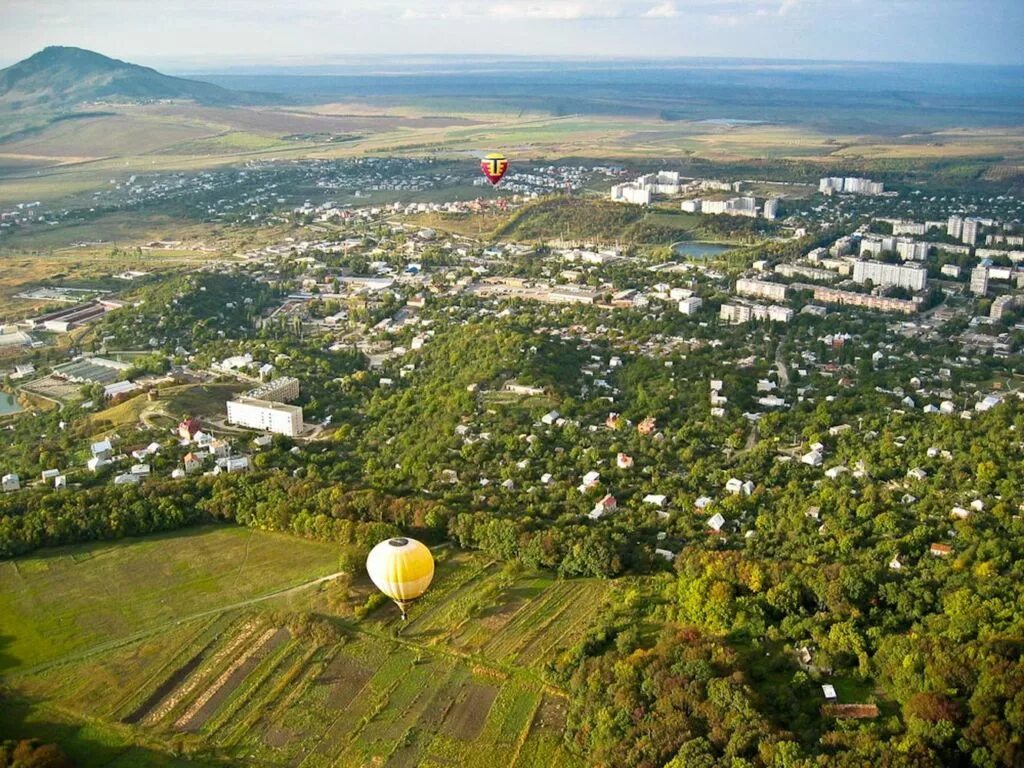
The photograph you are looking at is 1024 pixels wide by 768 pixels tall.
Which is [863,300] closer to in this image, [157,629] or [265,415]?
[265,415]

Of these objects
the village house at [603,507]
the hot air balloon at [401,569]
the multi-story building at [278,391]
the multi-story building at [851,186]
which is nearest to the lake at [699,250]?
the multi-story building at [851,186]

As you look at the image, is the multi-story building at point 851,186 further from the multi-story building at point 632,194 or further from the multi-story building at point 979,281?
the multi-story building at point 979,281

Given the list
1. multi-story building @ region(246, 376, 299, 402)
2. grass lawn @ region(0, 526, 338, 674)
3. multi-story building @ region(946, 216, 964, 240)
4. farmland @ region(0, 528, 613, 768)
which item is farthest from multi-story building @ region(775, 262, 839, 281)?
grass lawn @ region(0, 526, 338, 674)

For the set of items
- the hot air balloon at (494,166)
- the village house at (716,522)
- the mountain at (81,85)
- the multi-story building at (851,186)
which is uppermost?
the mountain at (81,85)

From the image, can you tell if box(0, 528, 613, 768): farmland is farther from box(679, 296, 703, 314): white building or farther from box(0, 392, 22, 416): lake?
box(679, 296, 703, 314): white building

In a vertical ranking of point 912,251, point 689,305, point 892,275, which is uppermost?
point 912,251

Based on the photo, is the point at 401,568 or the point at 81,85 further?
the point at 81,85

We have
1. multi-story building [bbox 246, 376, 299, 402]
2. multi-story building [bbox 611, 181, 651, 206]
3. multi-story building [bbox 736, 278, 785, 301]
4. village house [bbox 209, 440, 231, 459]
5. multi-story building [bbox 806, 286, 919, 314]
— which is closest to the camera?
village house [bbox 209, 440, 231, 459]

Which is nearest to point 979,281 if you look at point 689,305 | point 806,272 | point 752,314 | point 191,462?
point 806,272
